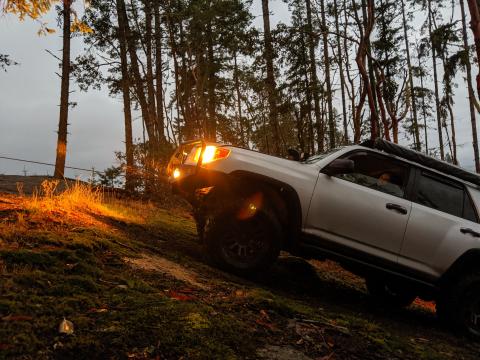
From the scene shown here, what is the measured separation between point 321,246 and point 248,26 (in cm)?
1968

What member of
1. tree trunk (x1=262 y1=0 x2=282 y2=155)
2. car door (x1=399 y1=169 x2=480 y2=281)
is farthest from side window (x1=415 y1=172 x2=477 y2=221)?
tree trunk (x1=262 y1=0 x2=282 y2=155)

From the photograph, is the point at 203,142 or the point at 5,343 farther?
the point at 203,142

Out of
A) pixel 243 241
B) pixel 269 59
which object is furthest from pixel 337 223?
pixel 269 59

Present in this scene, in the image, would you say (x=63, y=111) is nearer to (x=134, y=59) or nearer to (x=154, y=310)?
(x=134, y=59)

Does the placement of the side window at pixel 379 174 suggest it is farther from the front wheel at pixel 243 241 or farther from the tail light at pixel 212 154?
the tail light at pixel 212 154

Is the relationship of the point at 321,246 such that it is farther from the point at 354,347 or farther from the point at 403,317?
the point at 403,317

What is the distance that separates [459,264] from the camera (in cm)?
486

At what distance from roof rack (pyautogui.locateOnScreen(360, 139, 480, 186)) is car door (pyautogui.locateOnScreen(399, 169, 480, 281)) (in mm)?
378

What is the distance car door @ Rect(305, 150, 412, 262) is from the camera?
15.4ft

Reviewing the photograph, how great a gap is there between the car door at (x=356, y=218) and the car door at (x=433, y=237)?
0.14 meters

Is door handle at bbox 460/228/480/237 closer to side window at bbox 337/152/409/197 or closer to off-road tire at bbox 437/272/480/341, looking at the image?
off-road tire at bbox 437/272/480/341

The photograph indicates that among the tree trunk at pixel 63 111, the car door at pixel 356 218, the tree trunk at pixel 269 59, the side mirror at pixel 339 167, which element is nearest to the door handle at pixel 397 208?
the car door at pixel 356 218

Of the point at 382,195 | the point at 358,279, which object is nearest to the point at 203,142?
the point at 382,195

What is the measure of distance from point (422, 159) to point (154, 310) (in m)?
3.84
